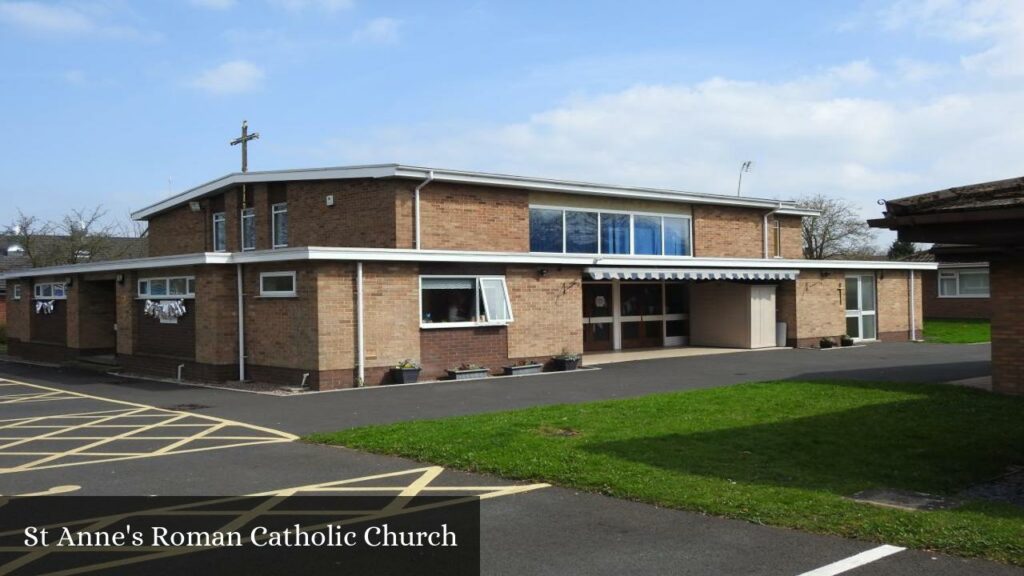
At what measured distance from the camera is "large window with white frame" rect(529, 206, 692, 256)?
22469 mm

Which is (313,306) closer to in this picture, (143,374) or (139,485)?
(143,374)

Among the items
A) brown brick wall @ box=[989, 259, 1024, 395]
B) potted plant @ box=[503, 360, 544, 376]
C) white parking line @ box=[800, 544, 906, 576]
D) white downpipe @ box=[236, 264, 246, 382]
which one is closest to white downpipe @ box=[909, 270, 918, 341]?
brown brick wall @ box=[989, 259, 1024, 395]

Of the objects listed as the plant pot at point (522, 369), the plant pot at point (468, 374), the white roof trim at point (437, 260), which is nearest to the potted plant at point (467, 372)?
the plant pot at point (468, 374)

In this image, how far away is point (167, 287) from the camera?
1961 centimetres

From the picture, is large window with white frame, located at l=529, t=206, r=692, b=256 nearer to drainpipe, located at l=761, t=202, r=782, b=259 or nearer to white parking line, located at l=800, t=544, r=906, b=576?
drainpipe, located at l=761, t=202, r=782, b=259

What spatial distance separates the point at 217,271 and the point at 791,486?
13.6 m

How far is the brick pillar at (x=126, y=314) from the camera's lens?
20.9 meters

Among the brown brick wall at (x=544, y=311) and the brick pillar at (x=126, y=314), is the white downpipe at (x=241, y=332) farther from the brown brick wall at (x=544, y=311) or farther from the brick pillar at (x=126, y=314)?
the brown brick wall at (x=544, y=311)

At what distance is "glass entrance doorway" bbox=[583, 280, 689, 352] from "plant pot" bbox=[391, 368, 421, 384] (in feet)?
26.8

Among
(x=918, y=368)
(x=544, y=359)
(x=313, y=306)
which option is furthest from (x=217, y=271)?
(x=918, y=368)

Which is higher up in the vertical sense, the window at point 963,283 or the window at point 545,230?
the window at point 545,230

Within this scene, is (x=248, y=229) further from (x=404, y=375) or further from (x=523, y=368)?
(x=523, y=368)

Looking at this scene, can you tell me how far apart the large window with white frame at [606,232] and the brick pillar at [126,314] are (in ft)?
32.6

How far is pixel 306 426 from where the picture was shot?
11.6 meters
